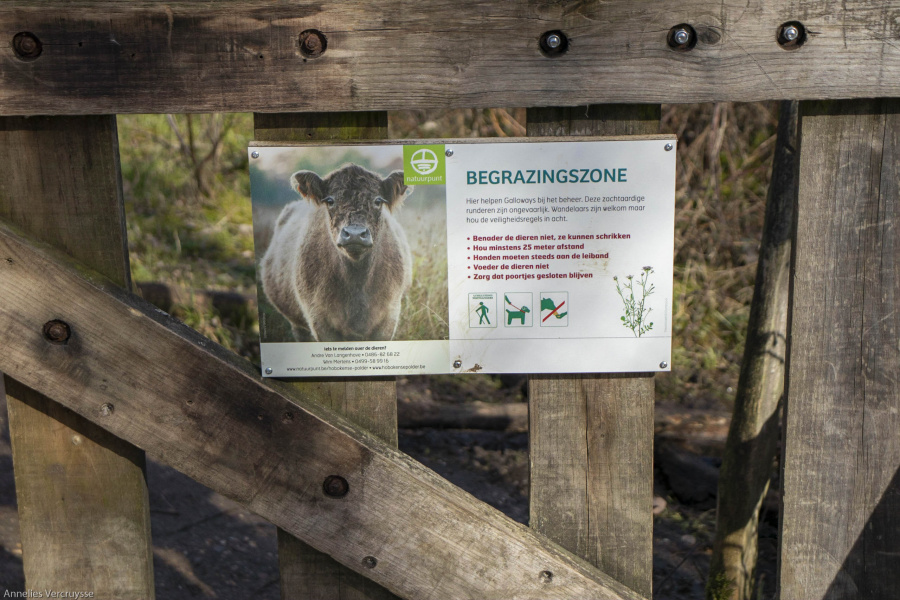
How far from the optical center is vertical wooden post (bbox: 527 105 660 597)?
186cm

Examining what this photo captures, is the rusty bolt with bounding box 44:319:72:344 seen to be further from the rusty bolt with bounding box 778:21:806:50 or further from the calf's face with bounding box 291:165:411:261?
the rusty bolt with bounding box 778:21:806:50

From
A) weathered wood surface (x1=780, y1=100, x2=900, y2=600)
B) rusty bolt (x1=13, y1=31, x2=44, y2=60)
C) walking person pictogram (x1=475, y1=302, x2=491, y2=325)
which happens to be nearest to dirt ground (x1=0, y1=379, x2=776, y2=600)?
weathered wood surface (x1=780, y1=100, x2=900, y2=600)

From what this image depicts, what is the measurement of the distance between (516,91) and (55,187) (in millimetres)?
1037

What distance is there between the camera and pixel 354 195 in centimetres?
175

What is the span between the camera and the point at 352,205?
5.78ft

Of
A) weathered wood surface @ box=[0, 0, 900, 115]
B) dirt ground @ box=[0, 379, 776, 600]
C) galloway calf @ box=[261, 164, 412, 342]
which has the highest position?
weathered wood surface @ box=[0, 0, 900, 115]

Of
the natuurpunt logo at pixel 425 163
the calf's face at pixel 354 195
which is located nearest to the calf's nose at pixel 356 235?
the calf's face at pixel 354 195

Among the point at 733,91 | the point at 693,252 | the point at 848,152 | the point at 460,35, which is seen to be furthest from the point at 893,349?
the point at 693,252

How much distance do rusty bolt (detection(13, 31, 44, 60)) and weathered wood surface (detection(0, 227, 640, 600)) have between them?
37cm

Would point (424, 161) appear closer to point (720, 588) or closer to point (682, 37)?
point (682, 37)

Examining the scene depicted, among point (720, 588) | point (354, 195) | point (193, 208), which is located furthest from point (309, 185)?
point (193, 208)

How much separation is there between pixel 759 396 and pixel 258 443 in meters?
2.04

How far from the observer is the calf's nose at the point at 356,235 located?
5.84 ft

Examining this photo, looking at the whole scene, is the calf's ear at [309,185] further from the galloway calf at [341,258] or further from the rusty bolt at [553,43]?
the rusty bolt at [553,43]
